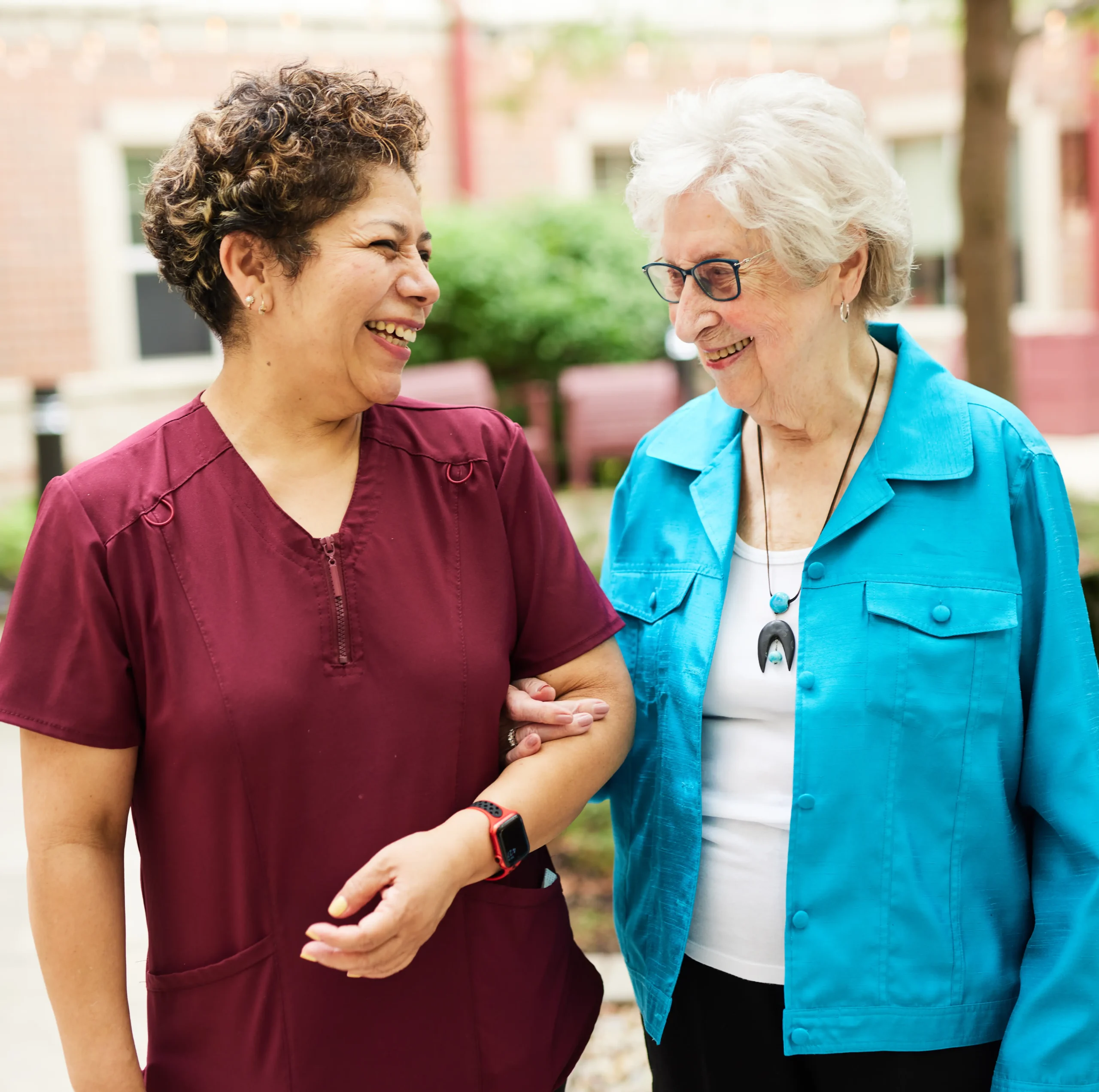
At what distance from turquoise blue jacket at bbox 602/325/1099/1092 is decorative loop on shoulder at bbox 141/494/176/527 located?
3.16 ft

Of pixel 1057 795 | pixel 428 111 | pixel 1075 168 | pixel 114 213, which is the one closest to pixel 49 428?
pixel 428 111

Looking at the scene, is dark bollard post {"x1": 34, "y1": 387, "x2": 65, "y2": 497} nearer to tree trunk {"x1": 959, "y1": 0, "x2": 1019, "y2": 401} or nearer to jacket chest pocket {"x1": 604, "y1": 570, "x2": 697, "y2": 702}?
tree trunk {"x1": 959, "y1": 0, "x2": 1019, "y2": 401}

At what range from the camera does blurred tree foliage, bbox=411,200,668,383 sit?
1157 cm

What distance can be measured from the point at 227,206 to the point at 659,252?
2.42 ft

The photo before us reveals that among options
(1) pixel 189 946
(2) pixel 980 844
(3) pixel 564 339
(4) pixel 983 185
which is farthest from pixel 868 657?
(3) pixel 564 339

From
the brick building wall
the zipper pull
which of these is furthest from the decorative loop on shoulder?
the brick building wall

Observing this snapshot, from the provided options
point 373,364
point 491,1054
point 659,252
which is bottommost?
point 491,1054

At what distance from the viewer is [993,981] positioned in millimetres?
2031

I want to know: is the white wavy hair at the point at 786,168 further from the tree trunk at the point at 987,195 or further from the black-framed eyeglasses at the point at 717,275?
the tree trunk at the point at 987,195

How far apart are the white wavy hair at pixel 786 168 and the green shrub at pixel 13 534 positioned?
7096 mm

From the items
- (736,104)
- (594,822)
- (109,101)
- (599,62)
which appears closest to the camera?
(736,104)

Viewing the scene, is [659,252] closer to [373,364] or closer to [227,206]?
[373,364]

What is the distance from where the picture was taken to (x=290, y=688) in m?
1.78

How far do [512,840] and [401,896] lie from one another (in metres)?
0.20
